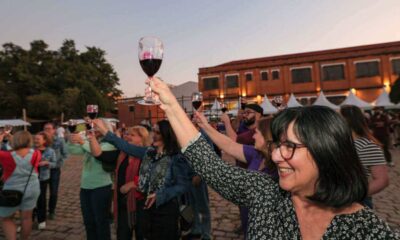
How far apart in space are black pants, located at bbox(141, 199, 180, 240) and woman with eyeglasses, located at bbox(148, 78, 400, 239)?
79.8 inches

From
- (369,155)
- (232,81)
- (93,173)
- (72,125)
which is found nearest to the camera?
(369,155)

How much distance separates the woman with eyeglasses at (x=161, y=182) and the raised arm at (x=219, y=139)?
0.90m

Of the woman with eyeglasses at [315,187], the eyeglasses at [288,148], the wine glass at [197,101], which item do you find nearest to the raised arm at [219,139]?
the wine glass at [197,101]

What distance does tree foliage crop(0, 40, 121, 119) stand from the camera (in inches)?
1367

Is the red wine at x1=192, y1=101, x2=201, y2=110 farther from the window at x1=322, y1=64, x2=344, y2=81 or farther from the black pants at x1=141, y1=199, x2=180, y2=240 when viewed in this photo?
the window at x1=322, y1=64, x2=344, y2=81

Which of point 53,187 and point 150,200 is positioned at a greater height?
point 150,200

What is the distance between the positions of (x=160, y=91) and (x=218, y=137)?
4.19 feet

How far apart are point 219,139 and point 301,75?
131ft

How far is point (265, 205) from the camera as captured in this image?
1.39 metres

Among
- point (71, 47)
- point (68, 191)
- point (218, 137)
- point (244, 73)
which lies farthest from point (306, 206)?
point (71, 47)

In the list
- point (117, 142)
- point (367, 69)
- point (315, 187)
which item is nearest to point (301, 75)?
point (367, 69)

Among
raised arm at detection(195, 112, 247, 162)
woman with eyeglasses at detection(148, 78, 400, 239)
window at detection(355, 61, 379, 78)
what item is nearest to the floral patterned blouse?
woman with eyeglasses at detection(148, 78, 400, 239)

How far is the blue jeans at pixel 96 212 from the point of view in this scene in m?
3.94

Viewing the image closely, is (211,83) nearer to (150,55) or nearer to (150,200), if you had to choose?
(150,200)
